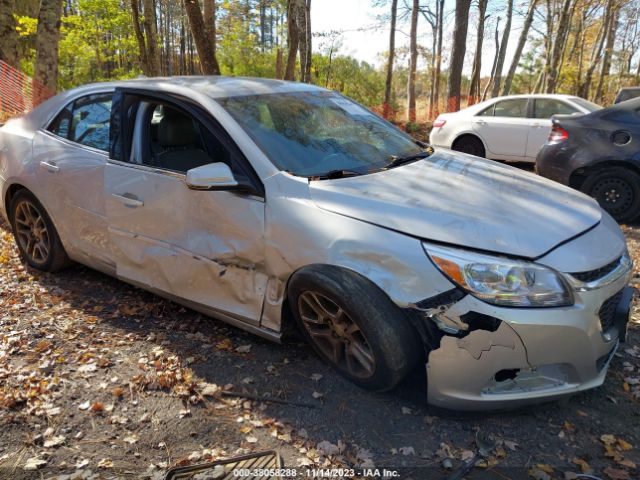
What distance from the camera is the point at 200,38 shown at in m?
8.77

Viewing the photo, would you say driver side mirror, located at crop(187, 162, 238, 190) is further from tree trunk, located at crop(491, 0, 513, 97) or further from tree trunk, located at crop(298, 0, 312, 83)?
tree trunk, located at crop(491, 0, 513, 97)

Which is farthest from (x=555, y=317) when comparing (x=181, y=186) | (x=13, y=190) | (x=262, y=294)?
(x=13, y=190)

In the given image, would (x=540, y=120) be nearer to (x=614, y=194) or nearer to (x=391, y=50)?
(x=614, y=194)

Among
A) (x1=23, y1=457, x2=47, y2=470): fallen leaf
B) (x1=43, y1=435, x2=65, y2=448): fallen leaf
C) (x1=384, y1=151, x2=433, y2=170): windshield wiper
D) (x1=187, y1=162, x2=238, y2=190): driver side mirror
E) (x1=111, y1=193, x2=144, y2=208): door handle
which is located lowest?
(x1=23, y1=457, x2=47, y2=470): fallen leaf

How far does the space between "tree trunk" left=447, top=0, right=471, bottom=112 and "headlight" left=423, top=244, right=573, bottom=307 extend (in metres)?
14.3

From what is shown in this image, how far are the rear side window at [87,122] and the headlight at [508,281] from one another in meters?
2.63

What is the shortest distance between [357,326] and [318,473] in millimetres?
692

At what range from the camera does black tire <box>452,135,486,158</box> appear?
971cm

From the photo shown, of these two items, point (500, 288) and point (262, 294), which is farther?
point (262, 294)

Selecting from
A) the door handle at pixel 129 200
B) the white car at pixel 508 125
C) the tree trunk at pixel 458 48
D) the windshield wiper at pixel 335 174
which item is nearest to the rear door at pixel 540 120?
the white car at pixel 508 125

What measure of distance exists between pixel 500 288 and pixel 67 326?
2.91m

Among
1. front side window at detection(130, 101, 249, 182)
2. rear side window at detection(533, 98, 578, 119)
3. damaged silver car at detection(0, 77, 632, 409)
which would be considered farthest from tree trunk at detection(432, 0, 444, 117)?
front side window at detection(130, 101, 249, 182)

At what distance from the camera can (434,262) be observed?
2.35 metres

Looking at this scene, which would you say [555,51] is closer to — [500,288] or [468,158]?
[468,158]
